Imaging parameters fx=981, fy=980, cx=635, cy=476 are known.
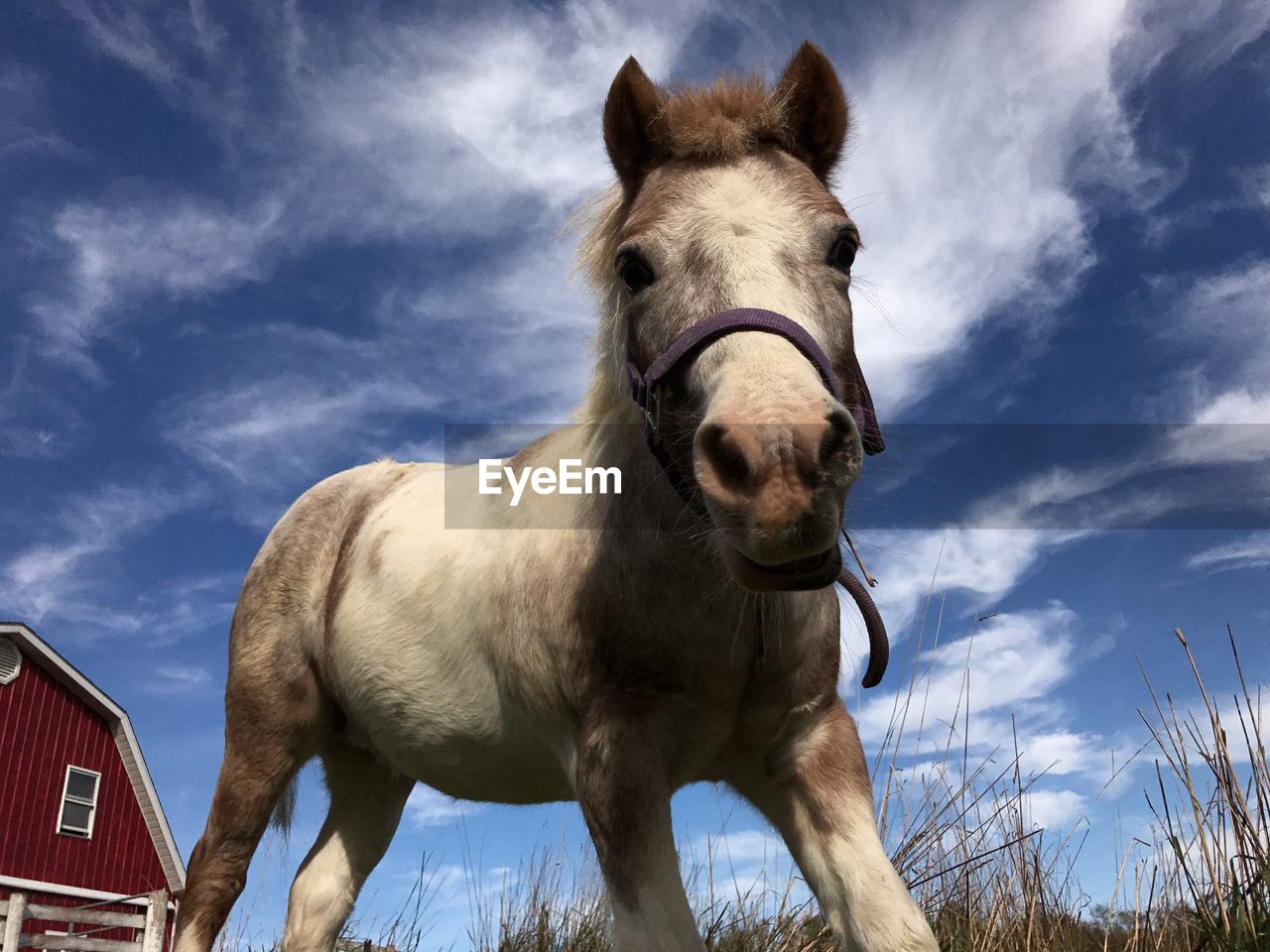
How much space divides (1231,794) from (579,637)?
218cm

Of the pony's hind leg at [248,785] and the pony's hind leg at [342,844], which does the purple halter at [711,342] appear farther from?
the pony's hind leg at [342,844]

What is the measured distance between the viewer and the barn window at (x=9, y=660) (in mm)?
17375

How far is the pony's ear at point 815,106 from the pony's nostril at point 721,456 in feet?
4.62

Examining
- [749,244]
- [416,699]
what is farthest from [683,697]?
[416,699]

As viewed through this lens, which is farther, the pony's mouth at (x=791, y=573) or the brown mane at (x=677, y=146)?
the brown mane at (x=677, y=146)

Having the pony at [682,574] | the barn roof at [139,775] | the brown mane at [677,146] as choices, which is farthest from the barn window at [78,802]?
the brown mane at [677,146]

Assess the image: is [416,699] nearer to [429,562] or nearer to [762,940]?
[429,562]

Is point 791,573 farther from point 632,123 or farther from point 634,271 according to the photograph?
point 632,123

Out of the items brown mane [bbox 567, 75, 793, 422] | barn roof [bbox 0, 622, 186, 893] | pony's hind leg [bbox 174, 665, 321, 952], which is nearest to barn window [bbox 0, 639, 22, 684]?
barn roof [bbox 0, 622, 186, 893]

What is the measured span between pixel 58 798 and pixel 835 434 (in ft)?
64.4

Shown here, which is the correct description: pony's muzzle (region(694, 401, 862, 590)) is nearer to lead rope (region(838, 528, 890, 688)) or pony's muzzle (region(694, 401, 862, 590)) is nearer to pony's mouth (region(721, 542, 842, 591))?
pony's mouth (region(721, 542, 842, 591))

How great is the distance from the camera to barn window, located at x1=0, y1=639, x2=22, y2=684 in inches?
684

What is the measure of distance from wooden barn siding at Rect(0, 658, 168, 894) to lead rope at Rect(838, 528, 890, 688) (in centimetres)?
1717

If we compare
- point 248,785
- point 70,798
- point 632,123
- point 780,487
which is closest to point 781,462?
point 780,487
